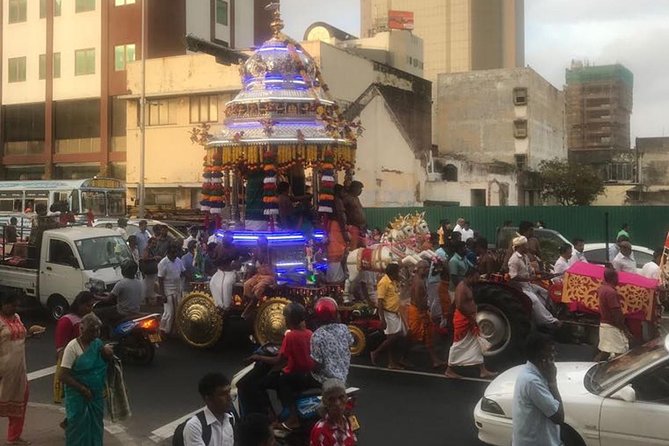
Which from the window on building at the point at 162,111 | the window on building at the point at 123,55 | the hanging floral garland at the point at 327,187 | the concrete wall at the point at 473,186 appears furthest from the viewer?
the concrete wall at the point at 473,186

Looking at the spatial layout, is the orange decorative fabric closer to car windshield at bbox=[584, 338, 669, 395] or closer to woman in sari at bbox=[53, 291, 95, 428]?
car windshield at bbox=[584, 338, 669, 395]

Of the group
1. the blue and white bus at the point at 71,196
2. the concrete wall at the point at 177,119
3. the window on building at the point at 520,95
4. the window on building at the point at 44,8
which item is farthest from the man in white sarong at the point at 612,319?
the window on building at the point at 520,95

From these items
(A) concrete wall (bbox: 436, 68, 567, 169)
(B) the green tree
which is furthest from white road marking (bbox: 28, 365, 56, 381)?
(A) concrete wall (bbox: 436, 68, 567, 169)

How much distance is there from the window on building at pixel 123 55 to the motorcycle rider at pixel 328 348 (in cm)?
3656

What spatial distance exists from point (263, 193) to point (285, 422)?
6512 millimetres

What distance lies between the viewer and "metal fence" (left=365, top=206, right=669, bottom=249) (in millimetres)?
25016

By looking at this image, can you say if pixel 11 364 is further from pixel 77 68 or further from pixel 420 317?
pixel 77 68

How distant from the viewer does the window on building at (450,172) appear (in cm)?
4497

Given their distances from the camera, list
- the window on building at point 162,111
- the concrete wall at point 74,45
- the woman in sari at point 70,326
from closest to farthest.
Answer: the woman in sari at point 70,326
the window on building at point 162,111
the concrete wall at point 74,45

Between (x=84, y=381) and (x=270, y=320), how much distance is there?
460 cm

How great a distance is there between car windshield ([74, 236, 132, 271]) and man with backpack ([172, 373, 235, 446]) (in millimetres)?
10028

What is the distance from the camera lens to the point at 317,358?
5840mm

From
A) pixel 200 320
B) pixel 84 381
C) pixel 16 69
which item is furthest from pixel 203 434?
pixel 16 69

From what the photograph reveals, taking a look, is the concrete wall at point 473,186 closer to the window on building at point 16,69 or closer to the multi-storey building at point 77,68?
the multi-storey building at point 77,68
